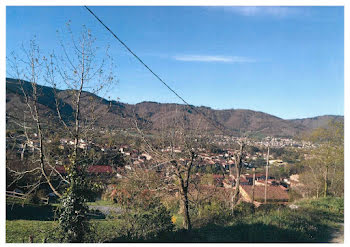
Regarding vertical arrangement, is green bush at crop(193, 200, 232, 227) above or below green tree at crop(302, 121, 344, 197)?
below

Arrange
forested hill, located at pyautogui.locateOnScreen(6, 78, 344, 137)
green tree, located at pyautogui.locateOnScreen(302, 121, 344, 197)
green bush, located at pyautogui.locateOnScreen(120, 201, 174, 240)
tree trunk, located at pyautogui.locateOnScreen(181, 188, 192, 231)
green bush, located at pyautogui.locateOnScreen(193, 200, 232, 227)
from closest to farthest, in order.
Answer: forested hill, located at pyautogui.locateOnScreen(6, 78, 344, 137), green bush, located at pyautogui.locateOnScreen(120, 201, 174, 240), tree trunk, located at pyautogui.locateOnScreen(181, 188, 192, 231), green bush, located at pyautogui.locateOnScreen(193, 200, 232, 227), green tree, located at pyautogui.locateOnScreen(302, 121, 344, 197)

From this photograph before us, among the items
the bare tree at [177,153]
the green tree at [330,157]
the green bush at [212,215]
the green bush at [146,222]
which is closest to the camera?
the green bush at [146,222]

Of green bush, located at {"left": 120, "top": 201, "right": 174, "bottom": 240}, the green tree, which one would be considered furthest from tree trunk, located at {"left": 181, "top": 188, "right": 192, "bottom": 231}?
the green tree

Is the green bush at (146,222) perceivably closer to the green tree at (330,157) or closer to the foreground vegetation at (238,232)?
the foreground vegetation at (238,232)

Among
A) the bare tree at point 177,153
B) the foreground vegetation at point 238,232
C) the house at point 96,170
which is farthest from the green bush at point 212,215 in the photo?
the house at point 96,170

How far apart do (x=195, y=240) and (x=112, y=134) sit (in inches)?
139

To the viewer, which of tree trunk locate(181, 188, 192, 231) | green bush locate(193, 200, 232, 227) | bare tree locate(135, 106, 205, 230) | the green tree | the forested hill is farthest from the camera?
the green tree

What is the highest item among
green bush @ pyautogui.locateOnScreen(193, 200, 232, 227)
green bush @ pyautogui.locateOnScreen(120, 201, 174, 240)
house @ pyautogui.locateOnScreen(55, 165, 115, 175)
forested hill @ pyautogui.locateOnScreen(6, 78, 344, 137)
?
forested hill @ pyautogui.locateOnScreen(6, 78, 344, 137)

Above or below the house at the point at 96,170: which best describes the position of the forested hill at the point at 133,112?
above

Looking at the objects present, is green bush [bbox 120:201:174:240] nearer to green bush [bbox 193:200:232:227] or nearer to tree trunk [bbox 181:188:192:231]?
tree trunk [bbox 181:188:192:231]

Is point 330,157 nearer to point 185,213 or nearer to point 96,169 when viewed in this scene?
point 185,213

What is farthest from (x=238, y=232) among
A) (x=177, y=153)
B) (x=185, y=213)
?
(x=177, y=153)

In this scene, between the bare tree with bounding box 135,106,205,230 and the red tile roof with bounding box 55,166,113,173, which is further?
the bare tree with bounding box 135,106,205,230

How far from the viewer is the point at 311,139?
16422 millimetres
